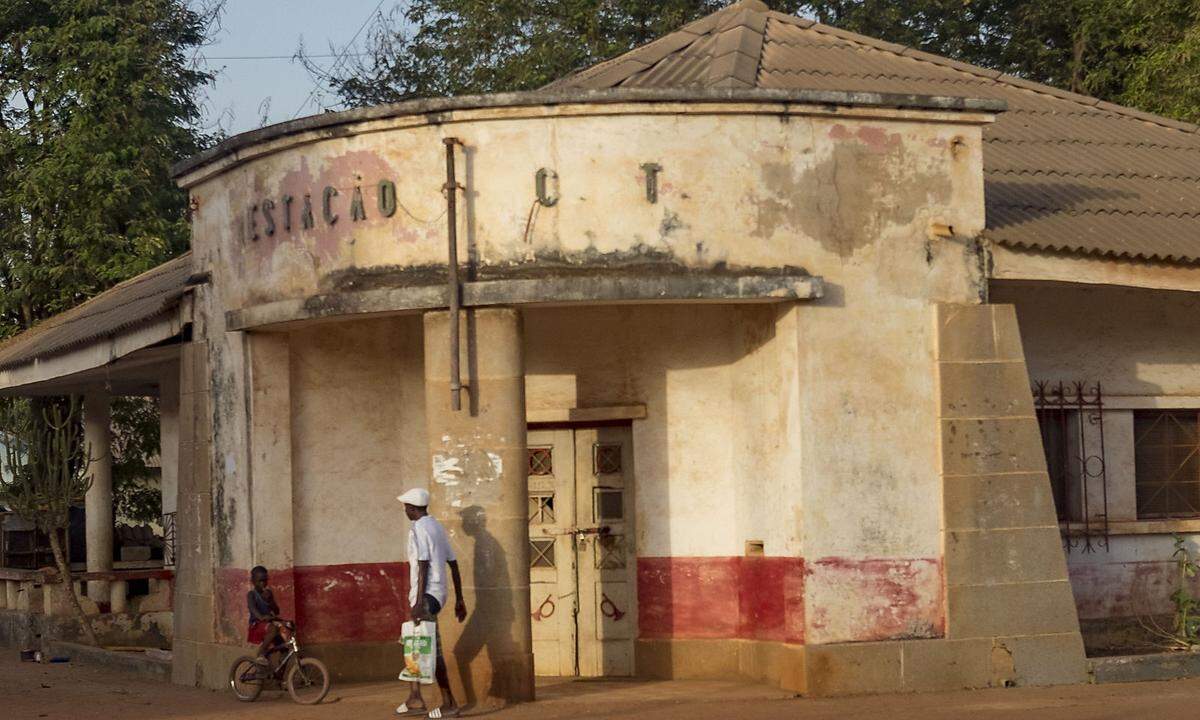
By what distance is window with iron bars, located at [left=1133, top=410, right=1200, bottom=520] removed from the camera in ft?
47.6

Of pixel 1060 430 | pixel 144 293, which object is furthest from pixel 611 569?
pixel 144 293

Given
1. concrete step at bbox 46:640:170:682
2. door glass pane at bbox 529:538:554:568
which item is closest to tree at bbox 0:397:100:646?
concrete step at bbox 46:640:170:682

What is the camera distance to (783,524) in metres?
12.2

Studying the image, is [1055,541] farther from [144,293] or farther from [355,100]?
[355,100]

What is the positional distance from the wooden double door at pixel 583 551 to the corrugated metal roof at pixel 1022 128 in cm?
302

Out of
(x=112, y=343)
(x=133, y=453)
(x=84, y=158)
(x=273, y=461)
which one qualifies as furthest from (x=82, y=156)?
(x=273, y=461)

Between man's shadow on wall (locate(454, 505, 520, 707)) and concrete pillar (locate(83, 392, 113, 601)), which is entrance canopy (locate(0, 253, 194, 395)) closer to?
concrete pillar (locate(83, 392, 113, 601))

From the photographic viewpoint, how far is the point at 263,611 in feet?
42.5

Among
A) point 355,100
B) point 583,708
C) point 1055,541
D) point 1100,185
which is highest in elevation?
point 355,100

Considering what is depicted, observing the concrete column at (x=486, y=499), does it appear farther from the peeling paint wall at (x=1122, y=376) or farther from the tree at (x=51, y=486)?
the tree at (x=51, y=486)

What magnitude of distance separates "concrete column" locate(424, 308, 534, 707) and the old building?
2 cm

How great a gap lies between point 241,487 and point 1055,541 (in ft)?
20.5

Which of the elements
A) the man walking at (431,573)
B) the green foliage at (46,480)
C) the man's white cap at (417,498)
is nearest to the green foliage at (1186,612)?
the man walking at (431,573)

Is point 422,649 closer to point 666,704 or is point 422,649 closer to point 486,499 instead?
point 486,499
